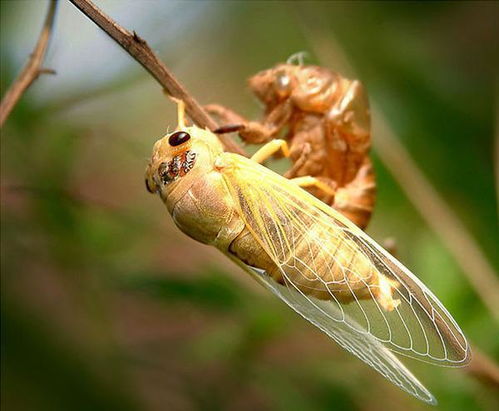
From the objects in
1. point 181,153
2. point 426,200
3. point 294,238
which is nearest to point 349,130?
point 294,238

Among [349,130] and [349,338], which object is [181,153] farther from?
[349,338]

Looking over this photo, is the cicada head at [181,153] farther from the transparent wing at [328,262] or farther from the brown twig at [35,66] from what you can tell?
the brown twig at [35,66]

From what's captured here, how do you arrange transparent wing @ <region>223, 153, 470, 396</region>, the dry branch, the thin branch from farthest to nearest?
the dry branch → transparent wing @ <region>223, 153, 470, 396</region> → the thin branch

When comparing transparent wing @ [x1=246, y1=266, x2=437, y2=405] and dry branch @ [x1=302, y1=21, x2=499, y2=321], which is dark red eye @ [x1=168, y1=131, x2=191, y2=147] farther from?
dry branch @ [x1=302, y1=21, x2=499, y2=321]

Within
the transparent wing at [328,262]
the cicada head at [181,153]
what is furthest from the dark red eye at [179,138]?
the transparent wing at [328,262]

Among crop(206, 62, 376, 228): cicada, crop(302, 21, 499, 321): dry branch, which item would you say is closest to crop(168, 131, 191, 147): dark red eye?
crop(206, 62, 376, 228): cicada

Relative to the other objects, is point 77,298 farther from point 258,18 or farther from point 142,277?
point 258,18
